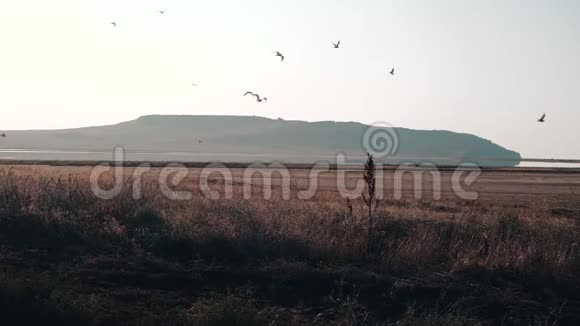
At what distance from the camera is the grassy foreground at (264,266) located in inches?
415

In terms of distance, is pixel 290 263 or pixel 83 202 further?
pixel 83 202

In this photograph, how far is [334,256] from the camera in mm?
14898

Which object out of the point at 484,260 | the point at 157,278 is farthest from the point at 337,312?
the point at 484,260

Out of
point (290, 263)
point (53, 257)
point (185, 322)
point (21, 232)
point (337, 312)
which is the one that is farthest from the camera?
point (21, 232)

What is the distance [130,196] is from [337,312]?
10043mm

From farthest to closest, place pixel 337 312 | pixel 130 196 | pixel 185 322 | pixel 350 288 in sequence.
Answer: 1. pixel 130 196
2. pixel 350 288
3. pixel 337 312
4. pixel 185 322

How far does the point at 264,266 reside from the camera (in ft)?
46.0

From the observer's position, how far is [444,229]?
18.1 metres

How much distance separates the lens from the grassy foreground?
10531 mm

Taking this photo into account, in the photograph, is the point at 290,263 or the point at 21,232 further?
the point at 21,232

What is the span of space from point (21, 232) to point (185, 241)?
392 centimetres

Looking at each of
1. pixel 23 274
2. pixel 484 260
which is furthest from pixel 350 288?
pixel 23 274

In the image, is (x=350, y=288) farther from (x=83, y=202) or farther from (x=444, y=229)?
(x=83, y=202)

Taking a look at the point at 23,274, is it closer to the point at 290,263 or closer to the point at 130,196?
the point at 290,263
